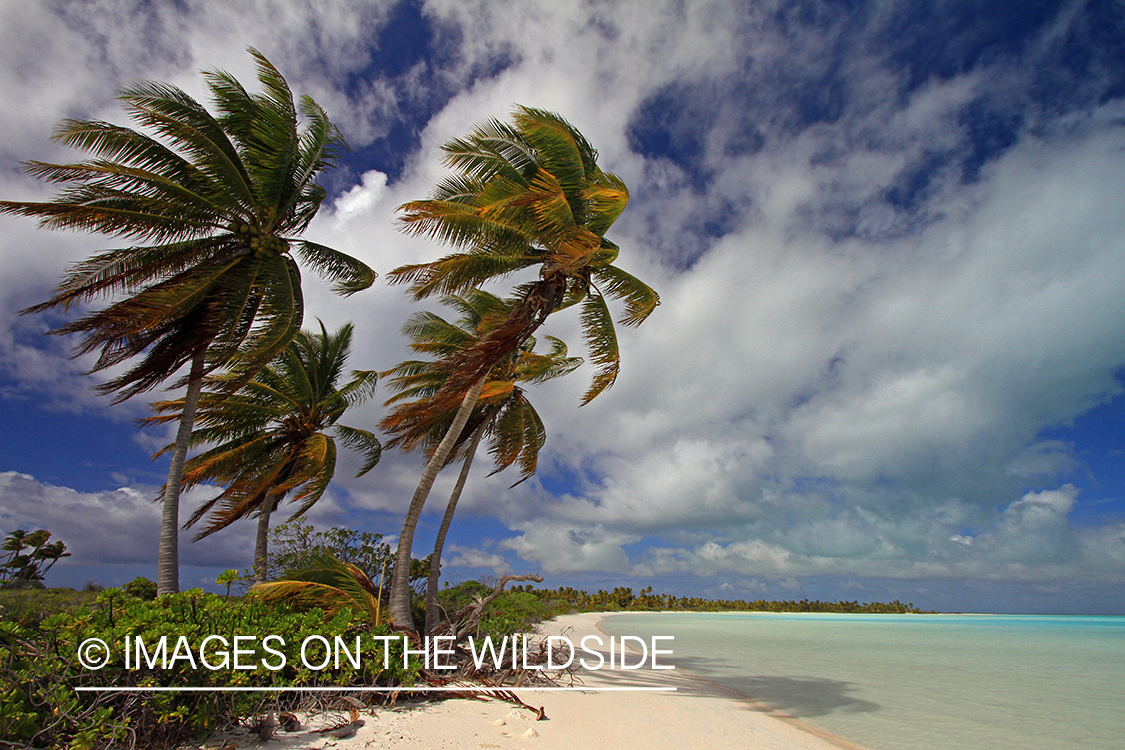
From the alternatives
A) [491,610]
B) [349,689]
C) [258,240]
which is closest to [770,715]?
[491,610]

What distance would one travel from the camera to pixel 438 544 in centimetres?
1168

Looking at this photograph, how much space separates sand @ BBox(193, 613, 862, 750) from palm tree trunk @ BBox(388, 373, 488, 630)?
2.10 m

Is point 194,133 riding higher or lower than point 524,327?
higher

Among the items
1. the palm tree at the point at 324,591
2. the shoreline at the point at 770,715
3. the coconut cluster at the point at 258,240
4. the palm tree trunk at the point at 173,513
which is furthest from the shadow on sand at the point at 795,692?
the coconut cluster at the point at 258,240

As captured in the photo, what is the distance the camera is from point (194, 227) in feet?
31.5

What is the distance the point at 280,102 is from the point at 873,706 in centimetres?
1465

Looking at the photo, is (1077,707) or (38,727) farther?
(1077,707)

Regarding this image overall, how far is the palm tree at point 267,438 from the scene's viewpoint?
42.9 feet

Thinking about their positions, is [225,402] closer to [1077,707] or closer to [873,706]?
[873,706]

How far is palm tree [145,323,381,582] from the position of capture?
42.9ft

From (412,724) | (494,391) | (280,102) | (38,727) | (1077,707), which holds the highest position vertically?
(280,102)

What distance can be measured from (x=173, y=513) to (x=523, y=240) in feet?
25.6

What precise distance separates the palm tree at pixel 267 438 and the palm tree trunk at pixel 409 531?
5.22 m

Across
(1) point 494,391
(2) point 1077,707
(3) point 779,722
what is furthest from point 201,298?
(2) point 1077,707
